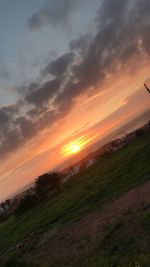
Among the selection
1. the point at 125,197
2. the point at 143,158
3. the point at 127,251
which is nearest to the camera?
the point at 127,251

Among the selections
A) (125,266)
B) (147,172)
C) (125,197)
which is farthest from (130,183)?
(125,266)

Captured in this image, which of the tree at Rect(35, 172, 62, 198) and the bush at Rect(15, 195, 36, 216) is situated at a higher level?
the tree at Rect(35, 172, 62, 198)

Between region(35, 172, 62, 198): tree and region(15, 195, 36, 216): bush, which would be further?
region(35, 172, 62, 198): tree

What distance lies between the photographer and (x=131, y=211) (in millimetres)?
24281

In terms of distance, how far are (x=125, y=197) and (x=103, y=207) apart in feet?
6.93

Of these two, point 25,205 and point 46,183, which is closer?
point 25,205

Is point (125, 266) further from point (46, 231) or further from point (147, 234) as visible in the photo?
point (46, 231)

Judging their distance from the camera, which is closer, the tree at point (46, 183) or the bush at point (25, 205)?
the bush at point (25, 205)

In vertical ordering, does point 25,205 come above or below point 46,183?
below

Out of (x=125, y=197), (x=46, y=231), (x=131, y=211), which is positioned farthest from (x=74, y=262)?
Answer: (x=46, y=231)

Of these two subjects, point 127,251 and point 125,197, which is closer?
point 127,251

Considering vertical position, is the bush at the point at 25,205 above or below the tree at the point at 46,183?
below

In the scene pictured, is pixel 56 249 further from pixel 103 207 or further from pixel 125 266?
pixel 125 266

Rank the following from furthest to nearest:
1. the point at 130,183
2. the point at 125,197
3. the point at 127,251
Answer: the point at 130,183 → the point at 125,197 → the point at 127,251
